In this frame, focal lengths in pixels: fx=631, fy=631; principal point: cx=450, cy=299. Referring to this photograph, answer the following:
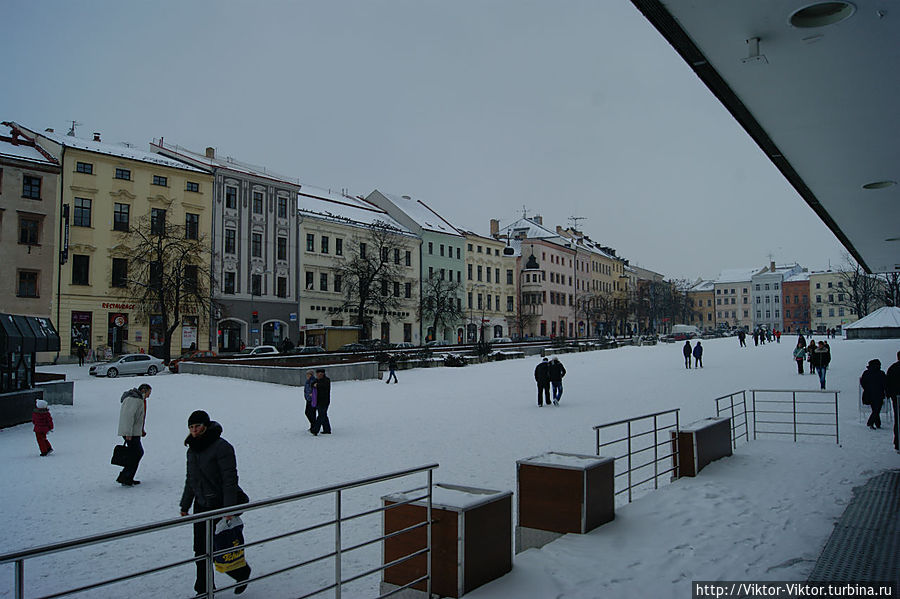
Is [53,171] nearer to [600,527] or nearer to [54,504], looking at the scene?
[54,504]

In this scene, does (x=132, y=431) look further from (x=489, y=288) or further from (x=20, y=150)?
(x=489, y=288)

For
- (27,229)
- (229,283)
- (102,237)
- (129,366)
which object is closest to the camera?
(129,366)

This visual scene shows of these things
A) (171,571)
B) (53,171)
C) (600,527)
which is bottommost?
(171,571)

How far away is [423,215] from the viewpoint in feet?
251

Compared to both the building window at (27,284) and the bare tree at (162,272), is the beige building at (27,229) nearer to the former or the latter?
the building window at (27,284)

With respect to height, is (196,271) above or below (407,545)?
above

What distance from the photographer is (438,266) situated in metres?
73.8

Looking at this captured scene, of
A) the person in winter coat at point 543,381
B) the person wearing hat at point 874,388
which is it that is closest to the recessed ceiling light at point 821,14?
the person wearing hat at point 874,388

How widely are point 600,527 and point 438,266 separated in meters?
67.7

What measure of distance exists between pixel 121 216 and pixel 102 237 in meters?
2.27

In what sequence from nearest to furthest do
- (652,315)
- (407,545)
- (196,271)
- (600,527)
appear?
(407,545) → (600,527) → (196,271) → (652,315)

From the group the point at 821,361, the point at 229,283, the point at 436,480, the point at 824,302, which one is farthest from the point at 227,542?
the point at 824,302

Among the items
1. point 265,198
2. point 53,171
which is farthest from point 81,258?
point 265,198

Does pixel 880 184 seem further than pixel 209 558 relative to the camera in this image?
Yes
